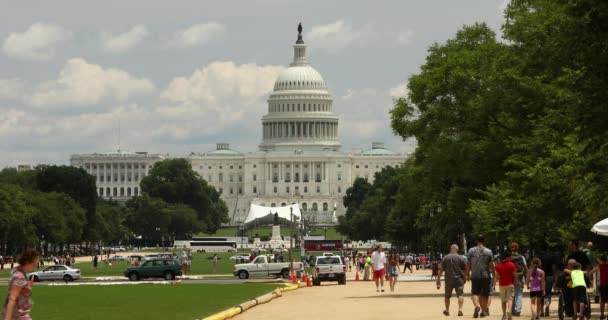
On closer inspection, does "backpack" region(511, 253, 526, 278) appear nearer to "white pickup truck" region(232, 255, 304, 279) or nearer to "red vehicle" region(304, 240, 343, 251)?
"white pickup truck" region(232, 255, 304, 279)

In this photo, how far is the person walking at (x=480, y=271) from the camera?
32.8m

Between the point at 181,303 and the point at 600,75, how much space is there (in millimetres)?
18879

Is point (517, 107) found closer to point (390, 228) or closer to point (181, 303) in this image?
point (181, 303)

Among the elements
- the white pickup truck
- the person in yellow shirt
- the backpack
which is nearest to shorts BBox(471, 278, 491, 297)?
the backpack

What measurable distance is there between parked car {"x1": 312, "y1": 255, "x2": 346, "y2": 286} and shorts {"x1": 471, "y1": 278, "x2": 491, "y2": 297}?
28.7 m

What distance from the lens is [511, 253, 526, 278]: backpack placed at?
33.2 m

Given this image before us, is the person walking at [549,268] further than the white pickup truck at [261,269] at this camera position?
No

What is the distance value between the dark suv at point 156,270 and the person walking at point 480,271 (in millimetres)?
37285

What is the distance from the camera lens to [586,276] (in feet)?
109

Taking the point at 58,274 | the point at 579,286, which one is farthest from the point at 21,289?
the point at 58,274

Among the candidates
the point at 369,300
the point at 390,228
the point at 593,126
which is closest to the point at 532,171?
the point at 369,300

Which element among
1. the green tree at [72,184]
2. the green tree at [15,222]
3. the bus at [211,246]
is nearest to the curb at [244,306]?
the green tree at [15,222]

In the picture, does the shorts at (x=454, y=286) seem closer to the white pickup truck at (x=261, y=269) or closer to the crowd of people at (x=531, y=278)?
the crowd of people at (x=531, y=278)

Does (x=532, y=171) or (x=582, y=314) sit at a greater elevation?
(x=532, y=171)
